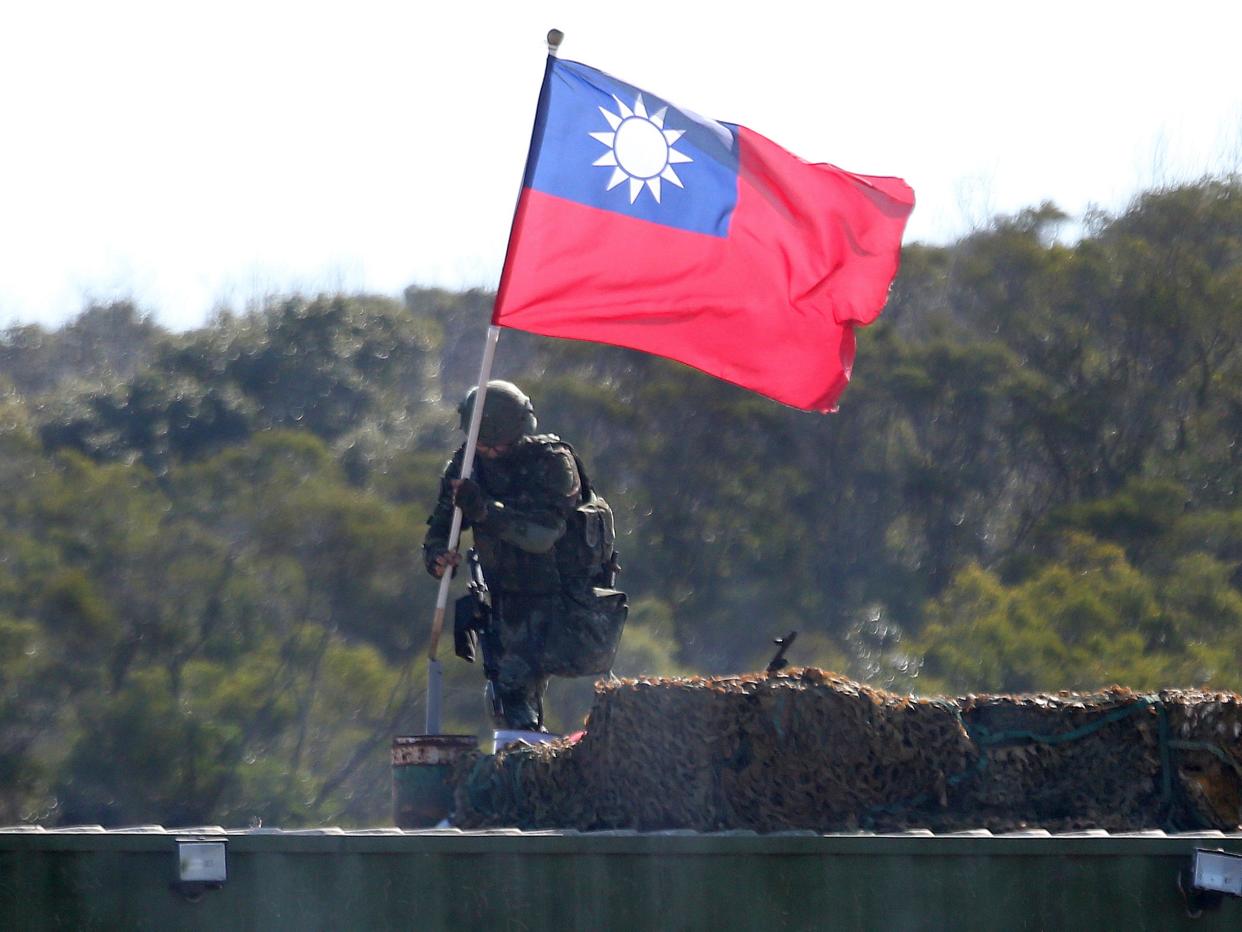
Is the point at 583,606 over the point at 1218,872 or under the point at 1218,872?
over

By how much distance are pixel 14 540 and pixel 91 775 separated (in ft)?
10.4

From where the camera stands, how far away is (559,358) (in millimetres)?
24438

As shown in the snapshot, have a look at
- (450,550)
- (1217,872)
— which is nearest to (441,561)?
(450,550)

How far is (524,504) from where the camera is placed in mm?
7555

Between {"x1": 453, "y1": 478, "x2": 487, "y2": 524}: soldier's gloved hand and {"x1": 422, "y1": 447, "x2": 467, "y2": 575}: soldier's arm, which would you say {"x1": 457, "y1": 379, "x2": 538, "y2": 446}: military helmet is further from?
{"x1": 453, "y1": 478, "x2": 487, "y2": 524}: soldier's gloved hand

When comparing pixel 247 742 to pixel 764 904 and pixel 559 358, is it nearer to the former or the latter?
pixel 559 358

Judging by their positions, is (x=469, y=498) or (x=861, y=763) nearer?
(x=861, y=763)

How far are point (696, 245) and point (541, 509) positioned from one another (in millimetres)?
1195

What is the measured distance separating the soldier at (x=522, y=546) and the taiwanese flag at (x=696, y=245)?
1.34 ft

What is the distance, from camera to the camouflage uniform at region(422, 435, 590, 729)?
24.8ft

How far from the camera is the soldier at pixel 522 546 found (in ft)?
24.8

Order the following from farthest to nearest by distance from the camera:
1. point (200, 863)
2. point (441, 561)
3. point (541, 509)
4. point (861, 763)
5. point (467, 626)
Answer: point (467, 626) → point (541, 509) → point (441, 561) → point (861, 763) → point (200, 863)

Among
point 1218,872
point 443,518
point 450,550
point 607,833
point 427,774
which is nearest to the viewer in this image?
point 1218,872

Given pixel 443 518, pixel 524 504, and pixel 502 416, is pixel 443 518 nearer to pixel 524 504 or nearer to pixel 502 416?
pixel 524 504
